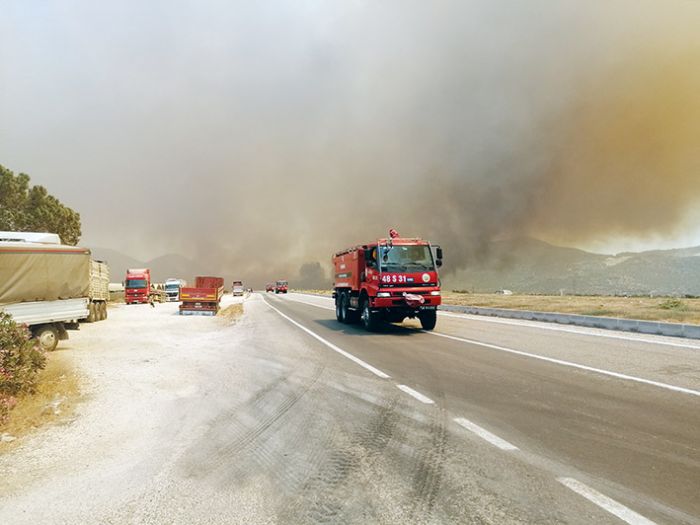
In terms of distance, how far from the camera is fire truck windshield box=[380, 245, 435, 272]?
49.0 ft

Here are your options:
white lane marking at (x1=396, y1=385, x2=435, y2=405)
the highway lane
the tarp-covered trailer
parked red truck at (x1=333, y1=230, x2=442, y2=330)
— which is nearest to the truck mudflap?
parked red truck at (x1=333, y1=230, x2=442, y2=330)

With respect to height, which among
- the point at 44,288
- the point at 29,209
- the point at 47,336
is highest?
the point at 29,209

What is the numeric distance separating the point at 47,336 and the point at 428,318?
11.8m

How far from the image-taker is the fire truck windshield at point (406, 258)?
1495cm

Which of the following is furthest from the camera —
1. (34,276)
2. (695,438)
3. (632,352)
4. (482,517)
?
(34,276)

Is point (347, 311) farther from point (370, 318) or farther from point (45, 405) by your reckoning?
point (45, 405)

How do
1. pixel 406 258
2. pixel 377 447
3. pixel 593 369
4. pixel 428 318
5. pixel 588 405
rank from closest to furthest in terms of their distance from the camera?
pixel 377 447, pixel 588 405, pixel 593 369, pixel 406 258, pixel 428 318

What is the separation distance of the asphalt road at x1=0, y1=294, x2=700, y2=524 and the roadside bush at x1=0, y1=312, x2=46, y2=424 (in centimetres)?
106

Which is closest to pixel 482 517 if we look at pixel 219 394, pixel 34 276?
pixel 219 394

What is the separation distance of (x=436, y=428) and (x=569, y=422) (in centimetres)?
→ 156

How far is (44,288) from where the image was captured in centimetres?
1296

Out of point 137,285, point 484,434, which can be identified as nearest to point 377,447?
point 484,434

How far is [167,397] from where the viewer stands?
689 cm

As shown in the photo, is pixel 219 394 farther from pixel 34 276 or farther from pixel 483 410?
pixel 34 276
